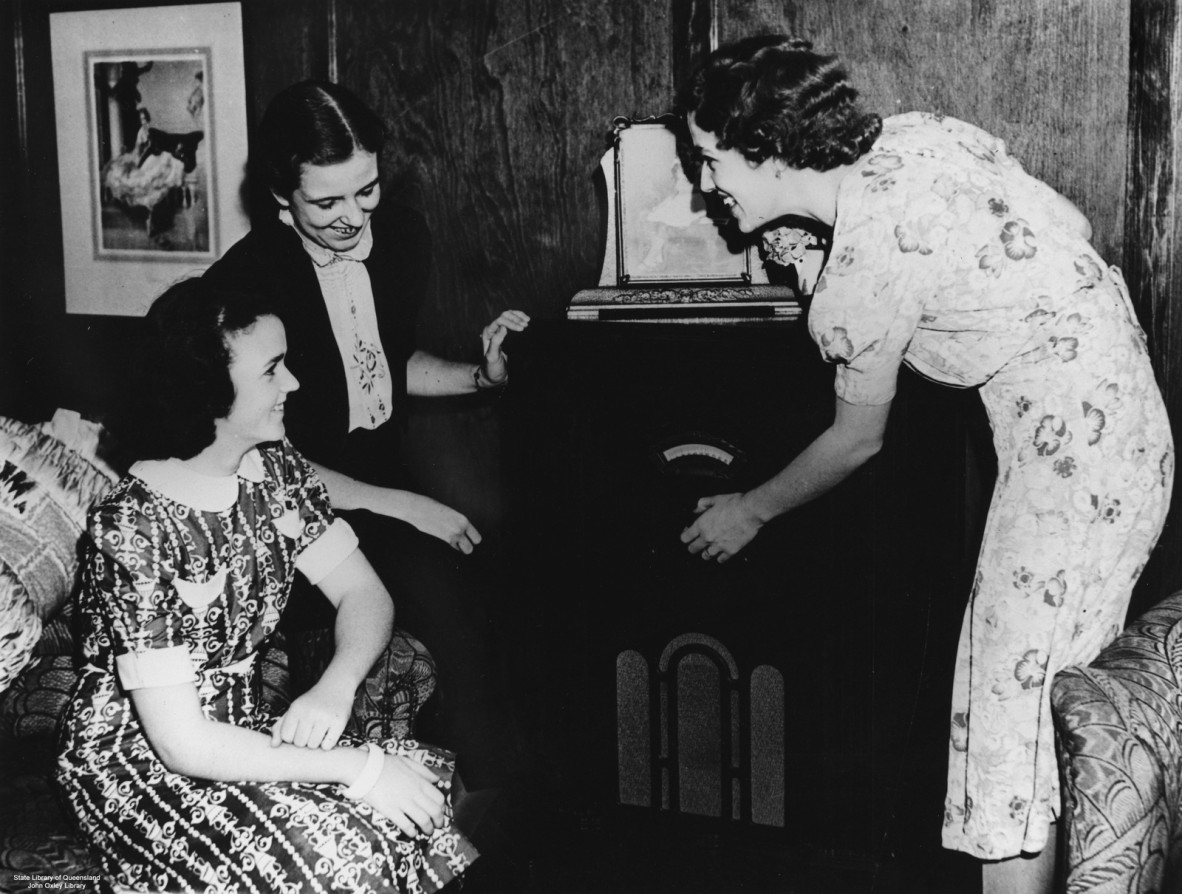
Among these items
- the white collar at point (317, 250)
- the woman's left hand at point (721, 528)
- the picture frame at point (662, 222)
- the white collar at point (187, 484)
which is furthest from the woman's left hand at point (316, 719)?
the picture frame at point (662, 222)

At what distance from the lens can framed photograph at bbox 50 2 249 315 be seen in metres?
2.03

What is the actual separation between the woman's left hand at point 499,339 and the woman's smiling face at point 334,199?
32 centimetres

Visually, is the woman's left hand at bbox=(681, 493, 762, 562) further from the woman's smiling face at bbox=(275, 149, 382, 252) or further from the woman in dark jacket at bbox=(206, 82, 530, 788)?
the woman's smiling face at bbox=(275, 149, 382, 252)

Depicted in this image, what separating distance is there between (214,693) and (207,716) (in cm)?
3

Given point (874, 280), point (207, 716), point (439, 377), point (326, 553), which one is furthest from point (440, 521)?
point (874, 280)

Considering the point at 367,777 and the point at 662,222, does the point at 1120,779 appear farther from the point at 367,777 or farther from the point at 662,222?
the point at 662,222

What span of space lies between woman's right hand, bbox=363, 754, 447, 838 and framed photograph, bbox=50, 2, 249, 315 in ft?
3.43

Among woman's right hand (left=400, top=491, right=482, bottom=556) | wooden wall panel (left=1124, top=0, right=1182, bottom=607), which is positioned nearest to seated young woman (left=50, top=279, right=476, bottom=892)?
woman's right hand (left=400, top=491, right=482, bottom=556)

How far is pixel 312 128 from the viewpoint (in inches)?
73.3

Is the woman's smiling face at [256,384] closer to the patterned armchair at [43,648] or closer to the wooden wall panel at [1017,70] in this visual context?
the patterned armchair at [43,648]

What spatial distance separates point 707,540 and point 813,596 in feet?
0.63

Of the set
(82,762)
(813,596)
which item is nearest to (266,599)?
(82,762)

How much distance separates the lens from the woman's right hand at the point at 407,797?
153cm

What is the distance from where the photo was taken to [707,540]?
1.81 m
